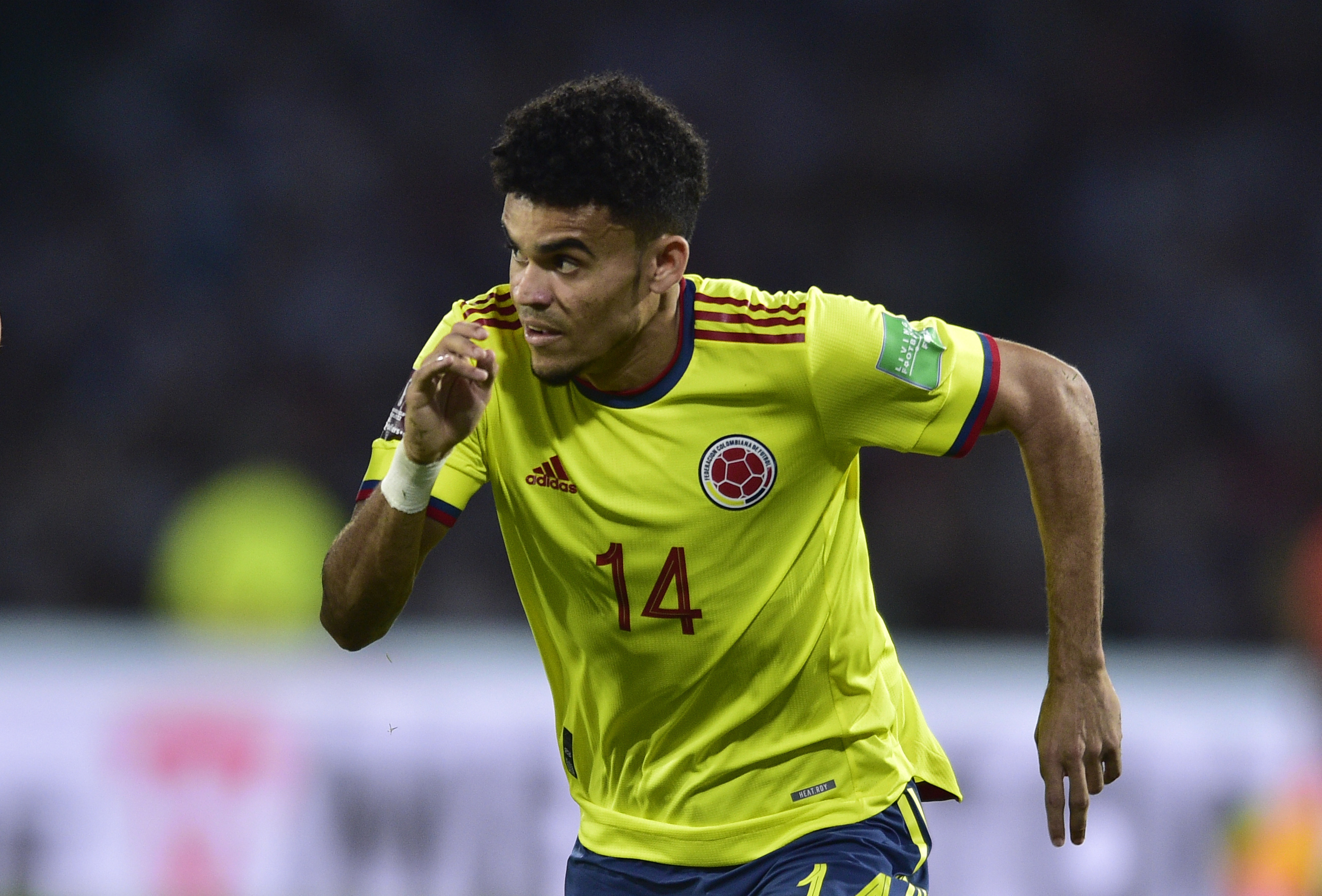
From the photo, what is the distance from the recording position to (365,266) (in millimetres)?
10445

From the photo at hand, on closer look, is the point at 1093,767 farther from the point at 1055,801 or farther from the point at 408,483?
the point at 408,483

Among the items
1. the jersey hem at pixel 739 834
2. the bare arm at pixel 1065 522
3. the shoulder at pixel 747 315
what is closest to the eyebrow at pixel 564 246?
the shoulder at pixel 747 315

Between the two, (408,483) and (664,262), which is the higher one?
(664,262)

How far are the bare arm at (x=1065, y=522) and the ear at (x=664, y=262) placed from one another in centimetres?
70

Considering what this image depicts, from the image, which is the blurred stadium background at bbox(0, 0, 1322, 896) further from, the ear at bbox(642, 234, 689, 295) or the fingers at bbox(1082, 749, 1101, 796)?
the ear at bbox(642, 234, 689, 295)

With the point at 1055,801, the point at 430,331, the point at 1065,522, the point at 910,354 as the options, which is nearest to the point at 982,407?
the point at 910,354

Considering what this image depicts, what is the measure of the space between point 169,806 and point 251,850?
0.38 meters

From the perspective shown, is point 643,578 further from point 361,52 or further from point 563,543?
point 361,52

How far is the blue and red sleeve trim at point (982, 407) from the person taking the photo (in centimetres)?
319

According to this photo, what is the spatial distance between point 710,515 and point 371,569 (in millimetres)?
680

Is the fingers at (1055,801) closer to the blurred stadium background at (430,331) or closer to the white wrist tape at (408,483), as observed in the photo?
the white wrist tape at (408,483)

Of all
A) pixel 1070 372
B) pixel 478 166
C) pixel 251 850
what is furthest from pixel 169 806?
pixel 478 166

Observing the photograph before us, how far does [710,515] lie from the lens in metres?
3.14

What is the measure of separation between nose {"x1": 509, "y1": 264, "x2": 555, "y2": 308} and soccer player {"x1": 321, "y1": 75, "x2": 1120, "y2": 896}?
0.01 metres
